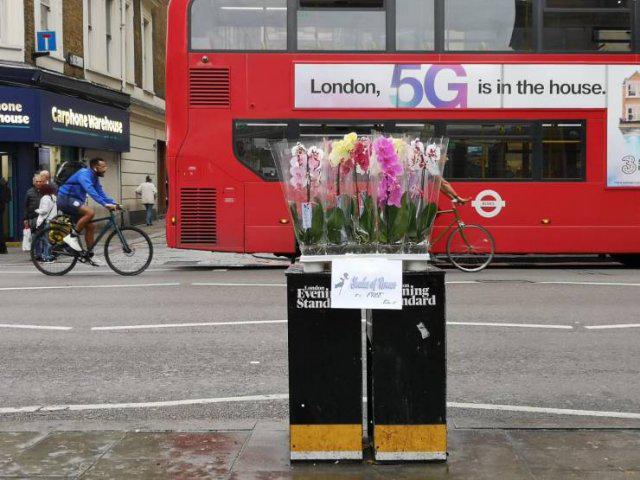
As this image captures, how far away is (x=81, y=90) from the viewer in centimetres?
2438

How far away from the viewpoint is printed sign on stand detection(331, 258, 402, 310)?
14.3 feet

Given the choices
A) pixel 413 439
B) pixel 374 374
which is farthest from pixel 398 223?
pixel 413 439

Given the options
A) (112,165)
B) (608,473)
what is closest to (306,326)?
(608,473)

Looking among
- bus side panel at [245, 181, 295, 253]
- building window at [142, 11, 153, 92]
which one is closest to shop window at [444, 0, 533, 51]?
bus side panel at [245, 181, 295, 253]

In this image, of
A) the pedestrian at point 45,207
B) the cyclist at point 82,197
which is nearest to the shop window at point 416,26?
the cyclist at point 82,197

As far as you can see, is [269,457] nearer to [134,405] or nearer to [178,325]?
[134,405]

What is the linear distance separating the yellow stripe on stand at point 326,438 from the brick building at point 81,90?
1798 centimetres

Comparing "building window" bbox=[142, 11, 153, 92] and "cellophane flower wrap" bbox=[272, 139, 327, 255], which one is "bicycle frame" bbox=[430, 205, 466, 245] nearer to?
"cellophane flower wrap" bbox=[272, 139, 327, 255]

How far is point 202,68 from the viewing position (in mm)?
14258

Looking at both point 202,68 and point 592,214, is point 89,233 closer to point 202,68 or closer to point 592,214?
point 202,68

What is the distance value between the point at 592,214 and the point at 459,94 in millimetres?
2878

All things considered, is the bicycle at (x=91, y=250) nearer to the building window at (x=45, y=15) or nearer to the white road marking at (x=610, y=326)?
the white road marking at (x=610, y=326)

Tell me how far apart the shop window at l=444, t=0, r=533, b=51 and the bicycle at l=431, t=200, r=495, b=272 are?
8.50ft

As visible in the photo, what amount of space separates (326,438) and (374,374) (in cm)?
39
